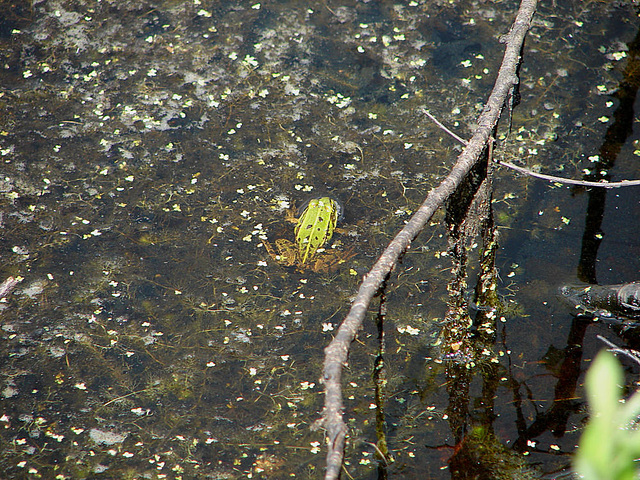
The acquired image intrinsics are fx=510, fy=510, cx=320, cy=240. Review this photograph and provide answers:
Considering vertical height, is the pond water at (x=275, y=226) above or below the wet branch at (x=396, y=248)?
below

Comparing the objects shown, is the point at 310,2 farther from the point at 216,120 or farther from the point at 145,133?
the point at 145,133

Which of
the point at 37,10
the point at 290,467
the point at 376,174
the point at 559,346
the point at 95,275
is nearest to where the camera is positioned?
the point at 290,467

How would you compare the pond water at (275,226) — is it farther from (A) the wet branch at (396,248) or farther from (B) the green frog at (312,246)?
(A) the wet branch at (396,248)

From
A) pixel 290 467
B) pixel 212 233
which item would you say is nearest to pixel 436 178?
pixel 212 233

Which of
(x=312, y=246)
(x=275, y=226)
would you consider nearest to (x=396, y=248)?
(x=312, y=246)

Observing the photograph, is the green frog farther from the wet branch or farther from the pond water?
the wet branch

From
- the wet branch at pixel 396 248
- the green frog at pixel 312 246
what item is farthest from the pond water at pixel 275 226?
the wet branch at pixel 396 248

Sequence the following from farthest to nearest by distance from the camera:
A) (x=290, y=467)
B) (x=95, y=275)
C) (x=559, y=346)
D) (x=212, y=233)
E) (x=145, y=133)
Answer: (x=145, y=133)
(x=212, y=233)
(x=95, y=275)
(x=559, y=346)
(x=290, y=467)
